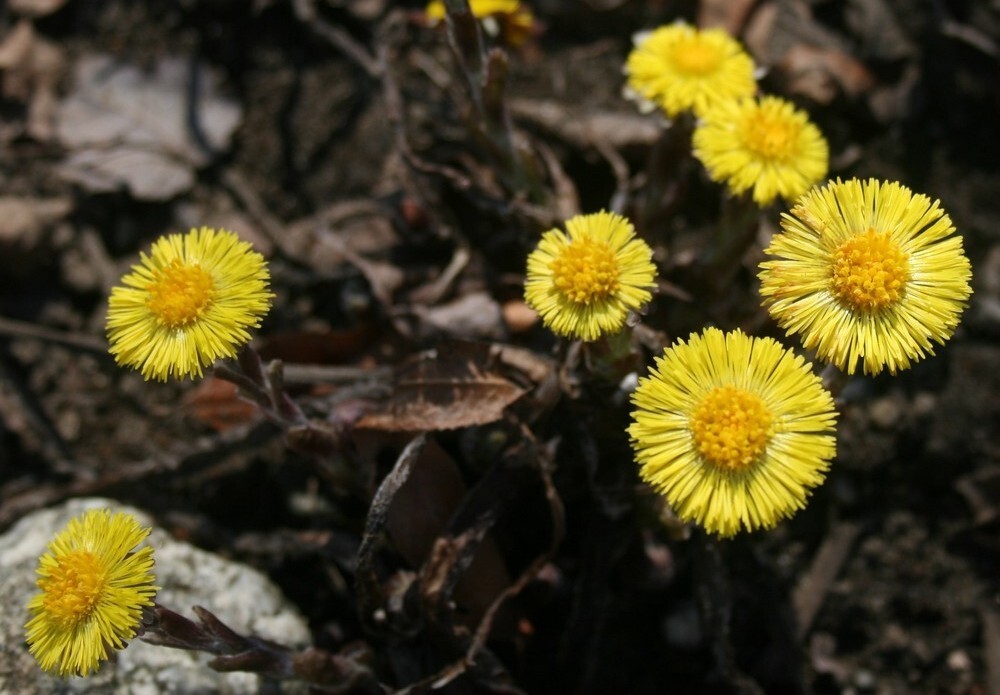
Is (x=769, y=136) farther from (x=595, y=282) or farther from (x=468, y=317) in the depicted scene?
(x=468, y=317)

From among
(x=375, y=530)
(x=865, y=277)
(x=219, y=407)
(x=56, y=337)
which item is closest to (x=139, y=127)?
(x=56, y=337)

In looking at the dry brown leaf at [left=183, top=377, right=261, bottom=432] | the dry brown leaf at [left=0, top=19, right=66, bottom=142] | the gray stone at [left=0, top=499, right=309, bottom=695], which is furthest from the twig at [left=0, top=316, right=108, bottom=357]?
the dry brown leaf at [left=0, top=19, right=66, bottom=142]

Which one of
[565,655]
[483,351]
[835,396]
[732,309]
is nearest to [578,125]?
[732,309]

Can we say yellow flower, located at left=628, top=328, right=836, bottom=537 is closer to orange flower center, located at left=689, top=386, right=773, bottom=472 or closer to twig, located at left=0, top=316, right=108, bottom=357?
orange flower center, located at left=689, top=386, right=773, bottom=472

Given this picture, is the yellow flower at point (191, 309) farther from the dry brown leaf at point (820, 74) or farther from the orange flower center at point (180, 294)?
the dry brown leaf at point (820, 74)

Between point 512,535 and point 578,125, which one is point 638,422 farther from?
point 578,125

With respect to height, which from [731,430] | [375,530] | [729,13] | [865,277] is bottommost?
[375,530]
